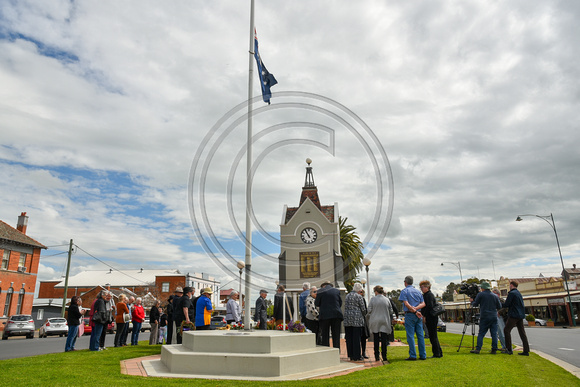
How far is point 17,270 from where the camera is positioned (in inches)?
1513

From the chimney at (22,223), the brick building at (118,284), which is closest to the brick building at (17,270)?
the chimney at (22,223)

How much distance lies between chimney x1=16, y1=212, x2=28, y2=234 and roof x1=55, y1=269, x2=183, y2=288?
94.7ft

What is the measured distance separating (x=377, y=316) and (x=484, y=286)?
9.86 ft

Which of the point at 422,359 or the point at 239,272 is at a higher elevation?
the point at 239,272

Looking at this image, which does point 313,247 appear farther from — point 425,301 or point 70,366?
point 70,366

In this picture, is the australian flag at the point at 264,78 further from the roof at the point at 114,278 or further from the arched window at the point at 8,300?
the roof at the point at 114,278

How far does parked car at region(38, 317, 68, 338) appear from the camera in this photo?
27.5 meters

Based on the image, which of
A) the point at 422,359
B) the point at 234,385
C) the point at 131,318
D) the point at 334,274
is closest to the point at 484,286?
the point at 422,359

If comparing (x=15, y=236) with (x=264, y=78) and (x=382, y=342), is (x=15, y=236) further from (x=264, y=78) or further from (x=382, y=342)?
(x=382, y=342)

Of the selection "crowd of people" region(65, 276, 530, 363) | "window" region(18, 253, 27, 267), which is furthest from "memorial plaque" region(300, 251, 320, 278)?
"window" region(18, 253, 27, 267)

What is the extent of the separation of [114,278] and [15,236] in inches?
1455

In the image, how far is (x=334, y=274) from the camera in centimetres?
2955

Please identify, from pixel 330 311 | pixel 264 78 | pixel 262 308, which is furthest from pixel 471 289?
pixel 264 78

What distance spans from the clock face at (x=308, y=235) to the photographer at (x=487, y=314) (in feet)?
70.3
